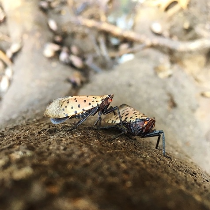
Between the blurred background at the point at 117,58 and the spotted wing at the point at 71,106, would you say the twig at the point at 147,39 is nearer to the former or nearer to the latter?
the blurred background at the point at 117,58

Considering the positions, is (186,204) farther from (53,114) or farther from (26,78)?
(26,78)

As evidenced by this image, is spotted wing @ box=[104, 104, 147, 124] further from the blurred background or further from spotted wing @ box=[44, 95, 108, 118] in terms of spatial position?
the blurred background

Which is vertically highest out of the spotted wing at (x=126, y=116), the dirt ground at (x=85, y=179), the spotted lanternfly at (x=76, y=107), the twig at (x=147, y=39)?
the twig at (x=147, y=39)

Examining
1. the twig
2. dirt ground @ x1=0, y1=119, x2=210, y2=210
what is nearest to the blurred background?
the twig

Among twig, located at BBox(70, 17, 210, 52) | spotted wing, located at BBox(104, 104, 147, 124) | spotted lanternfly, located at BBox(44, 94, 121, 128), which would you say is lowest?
spotted wing, located at BBox(104, 104, 147, 124)

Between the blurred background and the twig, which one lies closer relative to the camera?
the blurred background

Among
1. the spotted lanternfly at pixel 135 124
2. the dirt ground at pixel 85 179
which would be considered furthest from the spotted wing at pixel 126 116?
the dirt ground at pixel 85 179
